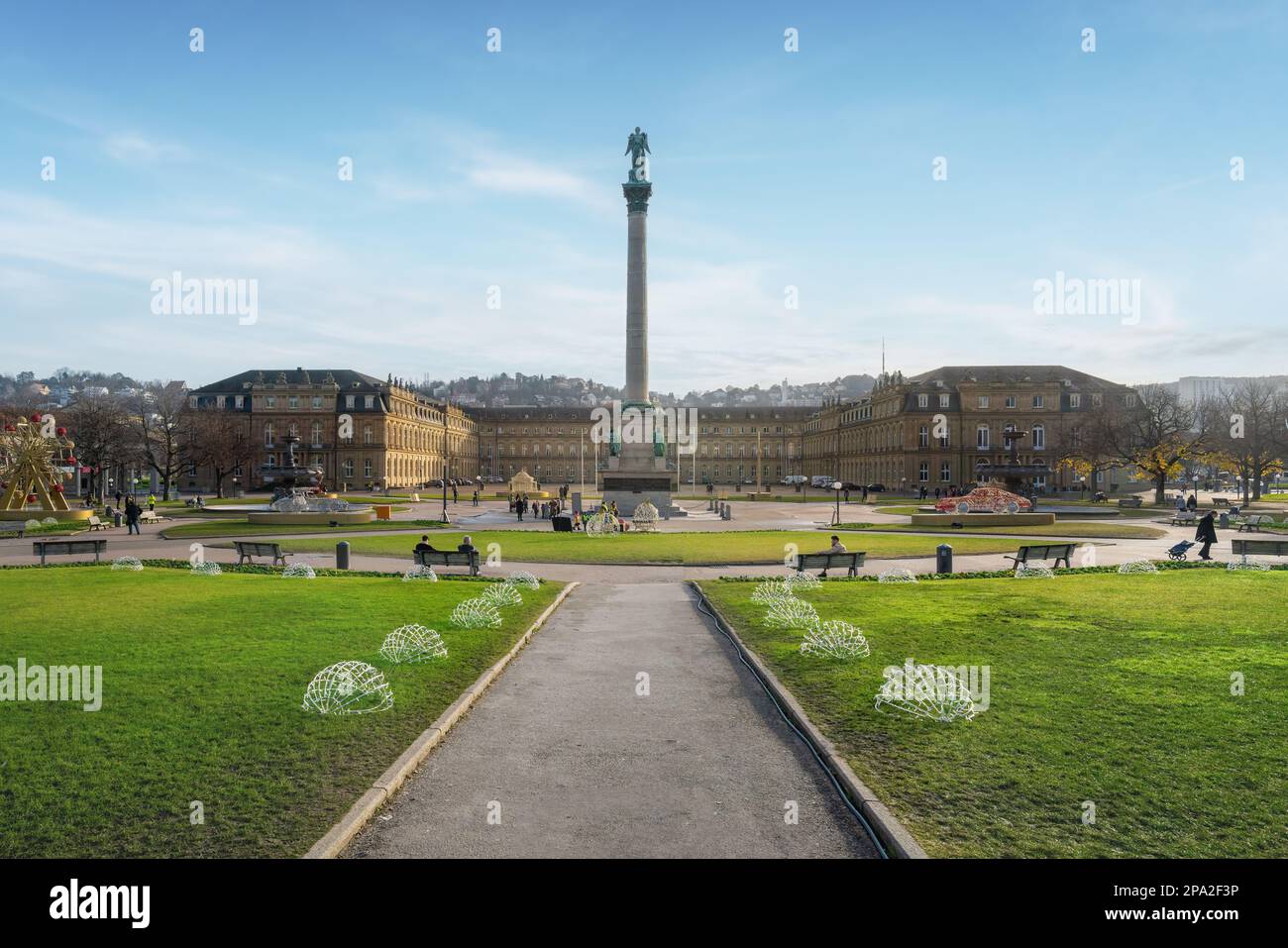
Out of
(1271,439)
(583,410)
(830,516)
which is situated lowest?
(830,516)

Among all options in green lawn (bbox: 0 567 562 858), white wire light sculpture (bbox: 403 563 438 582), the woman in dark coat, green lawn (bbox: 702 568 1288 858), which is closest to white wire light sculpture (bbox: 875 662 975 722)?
green lawn (bbox: 702 568 1288 858)

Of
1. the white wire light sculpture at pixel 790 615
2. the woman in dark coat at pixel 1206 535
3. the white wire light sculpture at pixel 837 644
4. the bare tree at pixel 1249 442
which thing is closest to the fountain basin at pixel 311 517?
the white wire light sculpture at pixel 790 615

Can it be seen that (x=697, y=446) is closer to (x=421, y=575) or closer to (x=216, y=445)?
(x=216, y=445)

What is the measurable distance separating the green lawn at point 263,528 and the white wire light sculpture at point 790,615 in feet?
90.1

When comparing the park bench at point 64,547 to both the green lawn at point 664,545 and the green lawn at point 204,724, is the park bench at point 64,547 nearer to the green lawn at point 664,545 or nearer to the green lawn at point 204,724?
the green lawn at point 664,545

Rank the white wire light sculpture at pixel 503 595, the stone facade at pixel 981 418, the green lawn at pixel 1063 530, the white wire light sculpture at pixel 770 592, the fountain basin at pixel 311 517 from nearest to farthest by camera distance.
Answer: the white wire light sculpture at pixel 503 595 < the white wire light sculpture at pixel 770 592 < the green lawn at pixel 1063 530 < the fountain basin at pixel 311 517 < the stone facade at pixel 981 418

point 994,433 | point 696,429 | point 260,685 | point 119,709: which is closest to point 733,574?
point 260,685

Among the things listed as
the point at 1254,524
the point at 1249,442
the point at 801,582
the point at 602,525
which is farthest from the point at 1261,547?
the point at 1249,442

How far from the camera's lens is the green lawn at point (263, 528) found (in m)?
35.7

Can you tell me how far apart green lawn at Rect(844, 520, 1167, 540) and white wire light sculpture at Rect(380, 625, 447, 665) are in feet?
103

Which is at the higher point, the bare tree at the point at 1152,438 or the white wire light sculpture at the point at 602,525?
the bare tree at the point at 1152,438
